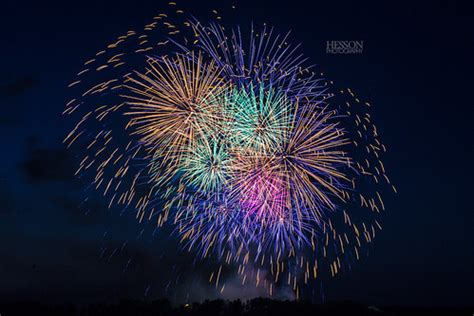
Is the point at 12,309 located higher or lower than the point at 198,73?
lower

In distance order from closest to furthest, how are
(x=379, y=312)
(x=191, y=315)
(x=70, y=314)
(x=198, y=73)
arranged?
1. (x=198, y=73)
2. (x=379, y=312)
3. (x=70, y=314)
4. (x=191, y=315)

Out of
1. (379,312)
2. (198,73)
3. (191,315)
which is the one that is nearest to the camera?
(198,73)

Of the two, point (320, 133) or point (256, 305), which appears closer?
point (320, 133)

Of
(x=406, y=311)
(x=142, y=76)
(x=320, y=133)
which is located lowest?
(x=406, y=311)

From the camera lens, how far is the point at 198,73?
27.4 metres

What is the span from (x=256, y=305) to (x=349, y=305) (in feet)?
45.7

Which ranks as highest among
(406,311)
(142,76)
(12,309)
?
(142,76)

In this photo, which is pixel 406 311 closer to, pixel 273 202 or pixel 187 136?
pixel 273 202

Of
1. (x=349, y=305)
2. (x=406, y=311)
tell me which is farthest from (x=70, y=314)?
(x=406, y=311)

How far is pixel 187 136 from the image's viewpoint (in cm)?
2791

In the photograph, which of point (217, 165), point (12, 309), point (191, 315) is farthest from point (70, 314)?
point (217, 165)

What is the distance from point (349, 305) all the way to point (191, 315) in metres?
23.7

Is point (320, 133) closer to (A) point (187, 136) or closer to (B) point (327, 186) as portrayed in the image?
(B) point (327, 186)

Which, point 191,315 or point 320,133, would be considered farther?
point 191,315
